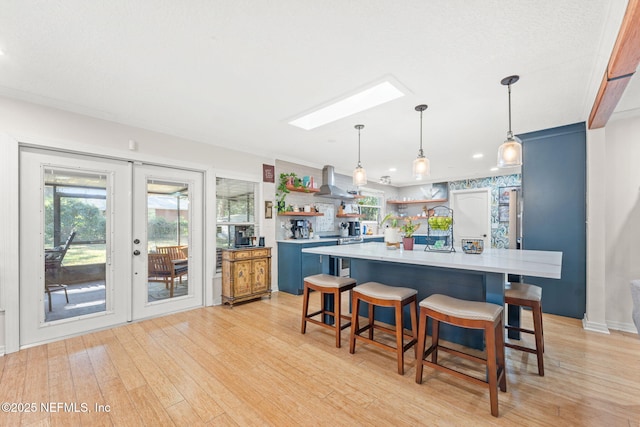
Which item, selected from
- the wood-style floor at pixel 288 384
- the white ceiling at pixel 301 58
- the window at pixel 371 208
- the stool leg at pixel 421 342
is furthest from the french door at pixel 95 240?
the window at pixel 371 208

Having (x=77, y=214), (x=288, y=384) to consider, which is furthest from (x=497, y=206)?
(x=77, y=214)

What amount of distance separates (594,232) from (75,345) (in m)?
5.66

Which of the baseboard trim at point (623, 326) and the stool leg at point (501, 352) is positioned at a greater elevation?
the stool leg at point (501, 352)

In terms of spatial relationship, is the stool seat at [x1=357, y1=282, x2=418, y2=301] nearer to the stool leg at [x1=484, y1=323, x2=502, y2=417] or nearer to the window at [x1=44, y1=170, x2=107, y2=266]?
the stool leg at [x1=484, y1=323, x2=502, y2=417]

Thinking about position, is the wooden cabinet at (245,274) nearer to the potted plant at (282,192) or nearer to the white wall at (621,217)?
the potted plant at (282,192)

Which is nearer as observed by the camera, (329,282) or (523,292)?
(523,292)

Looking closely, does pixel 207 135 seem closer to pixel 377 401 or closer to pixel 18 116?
pixel 18 116

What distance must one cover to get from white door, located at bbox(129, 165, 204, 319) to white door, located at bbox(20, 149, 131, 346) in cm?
13

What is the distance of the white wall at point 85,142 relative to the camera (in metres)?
2.52

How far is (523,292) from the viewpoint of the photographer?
235 centimetres

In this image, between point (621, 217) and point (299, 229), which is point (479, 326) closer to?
point (621, 217)

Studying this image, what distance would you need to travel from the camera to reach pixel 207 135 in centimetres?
384

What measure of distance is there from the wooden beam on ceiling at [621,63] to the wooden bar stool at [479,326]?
5.80ft

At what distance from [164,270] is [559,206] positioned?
5248mm
